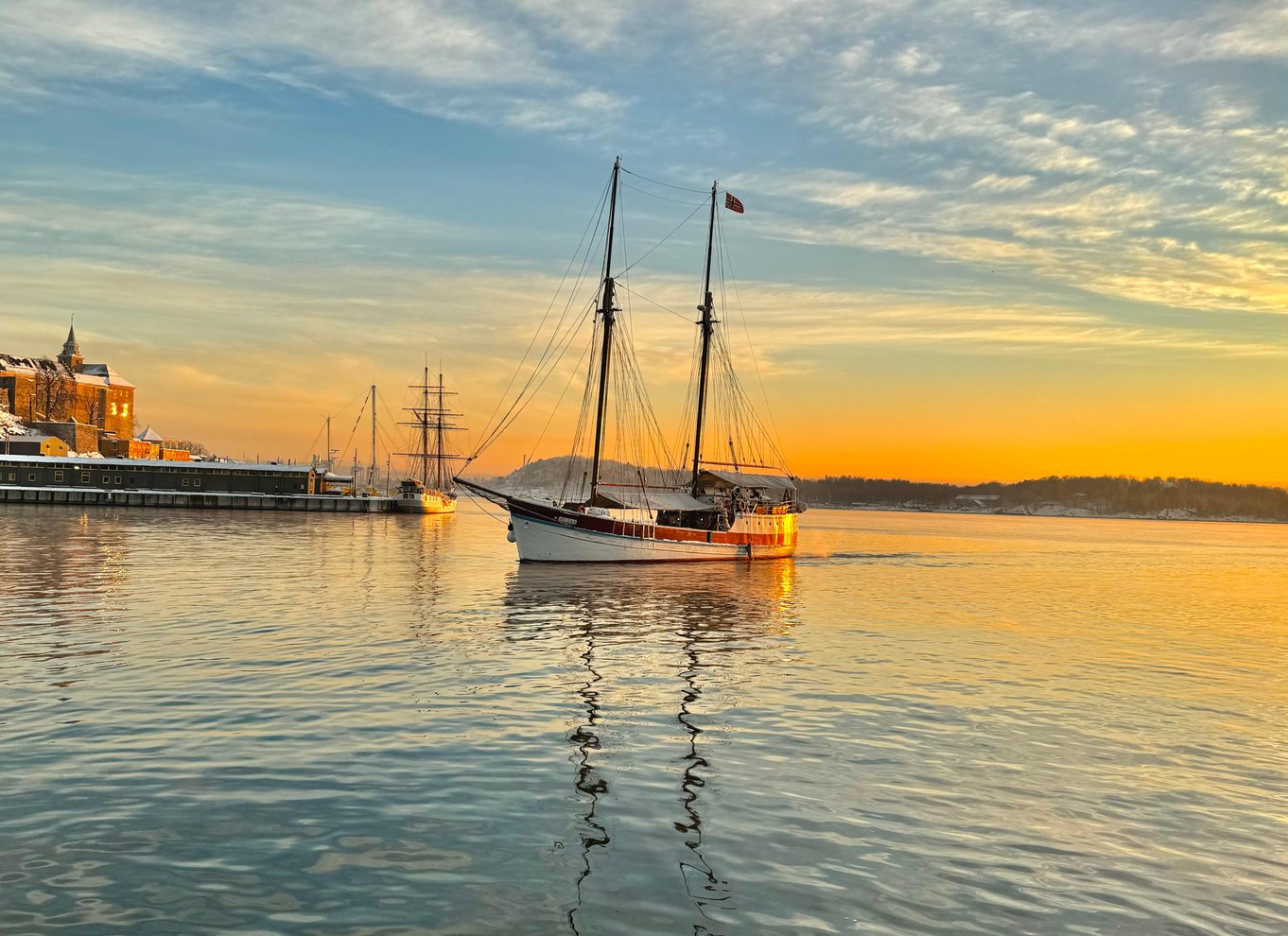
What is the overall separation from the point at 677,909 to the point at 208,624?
→ 21200mm

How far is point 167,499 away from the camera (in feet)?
440

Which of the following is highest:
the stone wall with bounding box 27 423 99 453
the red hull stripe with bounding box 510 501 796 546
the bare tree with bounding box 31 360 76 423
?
the bare tree with bounding box 31 360 76 423

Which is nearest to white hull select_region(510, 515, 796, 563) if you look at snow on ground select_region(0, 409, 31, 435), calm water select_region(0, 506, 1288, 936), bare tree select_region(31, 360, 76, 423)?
calm water select_region(0, 506, 1288, 936)

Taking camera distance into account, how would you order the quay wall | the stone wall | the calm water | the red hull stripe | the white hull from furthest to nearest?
the stone wall < the quay wall < the white hull < the red hull stripe < the calm water

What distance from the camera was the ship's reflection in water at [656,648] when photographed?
33.4ft

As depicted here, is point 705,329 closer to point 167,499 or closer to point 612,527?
point 612,527

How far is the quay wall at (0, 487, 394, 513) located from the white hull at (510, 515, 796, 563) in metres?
95.6

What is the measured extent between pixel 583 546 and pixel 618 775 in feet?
143

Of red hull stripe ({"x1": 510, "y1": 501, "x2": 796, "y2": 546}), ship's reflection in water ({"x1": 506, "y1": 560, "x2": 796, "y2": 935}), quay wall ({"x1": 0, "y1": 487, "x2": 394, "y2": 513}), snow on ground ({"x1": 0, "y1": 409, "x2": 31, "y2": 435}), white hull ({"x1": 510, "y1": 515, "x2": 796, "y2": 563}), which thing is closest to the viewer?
ship's reflection in water ({"x1": 506, "y1": 560, "x2": 796, "y2": 935})

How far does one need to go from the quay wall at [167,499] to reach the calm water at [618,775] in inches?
4438

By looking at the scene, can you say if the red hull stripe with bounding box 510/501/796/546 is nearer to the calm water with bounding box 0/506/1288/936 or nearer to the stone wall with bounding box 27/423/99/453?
the calm water with bounding box 0/506/1288/936

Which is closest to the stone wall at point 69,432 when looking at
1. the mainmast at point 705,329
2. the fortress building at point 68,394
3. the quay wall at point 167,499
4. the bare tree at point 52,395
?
→ the fortress building at point 68,394

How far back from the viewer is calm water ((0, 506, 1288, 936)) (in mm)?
8820

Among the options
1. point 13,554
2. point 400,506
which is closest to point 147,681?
point 13,554
